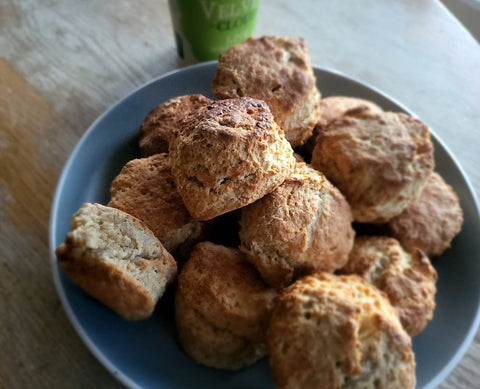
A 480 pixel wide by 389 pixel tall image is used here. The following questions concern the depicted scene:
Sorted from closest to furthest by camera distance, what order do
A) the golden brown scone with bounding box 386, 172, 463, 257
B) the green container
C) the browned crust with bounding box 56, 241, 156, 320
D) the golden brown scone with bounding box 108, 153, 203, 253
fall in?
the browned crust with bounding box 56, 241, 156, 320, the golden brown scone with bounding box 108, 153, 203, 253, the golden brown scone with bounding box 386, 172, 463, 257, the green container

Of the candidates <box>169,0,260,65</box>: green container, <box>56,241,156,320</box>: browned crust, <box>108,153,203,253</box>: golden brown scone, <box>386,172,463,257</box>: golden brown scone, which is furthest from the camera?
<box>169,0,260,65</box>: green container

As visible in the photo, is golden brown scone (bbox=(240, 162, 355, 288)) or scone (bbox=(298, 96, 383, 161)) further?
scone (bbox=(298, 96, 383, 161))

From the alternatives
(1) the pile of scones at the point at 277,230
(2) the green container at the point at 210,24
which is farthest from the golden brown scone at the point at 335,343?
(2) the green container at the point at 210,24

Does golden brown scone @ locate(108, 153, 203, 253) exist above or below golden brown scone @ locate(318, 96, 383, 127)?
below

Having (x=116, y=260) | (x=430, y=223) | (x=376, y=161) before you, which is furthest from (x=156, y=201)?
(x=430, y=223)

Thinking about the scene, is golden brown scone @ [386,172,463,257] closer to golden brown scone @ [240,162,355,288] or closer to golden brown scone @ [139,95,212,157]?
golden brown scone @ [240,162,355,288]

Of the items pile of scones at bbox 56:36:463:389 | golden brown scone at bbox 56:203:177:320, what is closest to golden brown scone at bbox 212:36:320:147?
pile of scones at bbox 56:36:463:389

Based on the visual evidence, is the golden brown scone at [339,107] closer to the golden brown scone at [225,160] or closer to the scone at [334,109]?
the scone at [334,109]

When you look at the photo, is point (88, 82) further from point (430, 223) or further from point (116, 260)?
point (430, 223)
